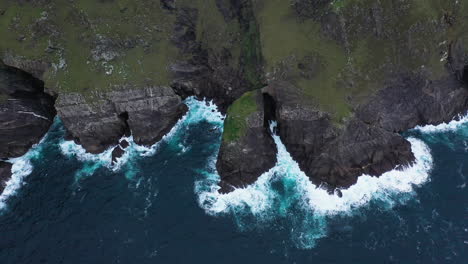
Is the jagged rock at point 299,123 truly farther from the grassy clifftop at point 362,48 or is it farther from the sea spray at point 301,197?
the sea spray at point 301,197

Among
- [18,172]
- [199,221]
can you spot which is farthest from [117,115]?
[199,221]

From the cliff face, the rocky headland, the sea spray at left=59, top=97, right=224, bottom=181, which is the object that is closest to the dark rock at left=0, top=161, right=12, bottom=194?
the rocky headland

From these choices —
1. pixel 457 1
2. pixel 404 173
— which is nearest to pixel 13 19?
pixel 404 173

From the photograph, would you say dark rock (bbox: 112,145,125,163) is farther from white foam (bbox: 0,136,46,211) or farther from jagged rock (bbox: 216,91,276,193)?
jagged rock (bbox: 216,91,276,193)

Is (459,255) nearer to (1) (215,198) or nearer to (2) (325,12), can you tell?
(1) (215,198)

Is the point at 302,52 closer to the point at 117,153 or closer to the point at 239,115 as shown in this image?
the point at 239,115
